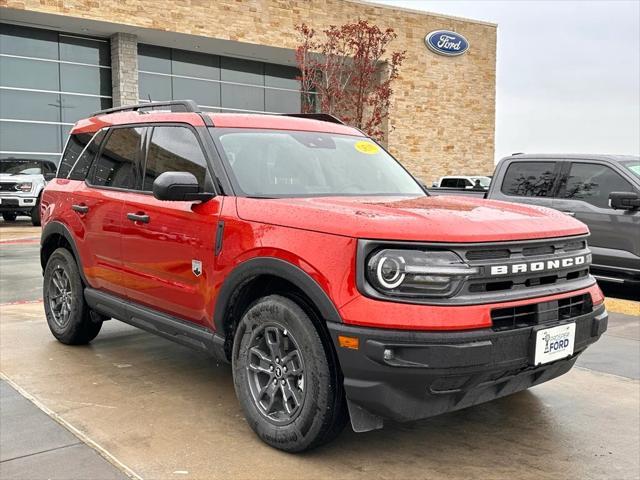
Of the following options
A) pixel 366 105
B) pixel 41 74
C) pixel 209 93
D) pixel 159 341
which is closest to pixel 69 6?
pixel 41 74

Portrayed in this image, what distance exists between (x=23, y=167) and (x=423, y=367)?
21.1m

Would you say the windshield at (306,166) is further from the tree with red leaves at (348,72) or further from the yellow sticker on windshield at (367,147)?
the tree with red leaves at (348,72)

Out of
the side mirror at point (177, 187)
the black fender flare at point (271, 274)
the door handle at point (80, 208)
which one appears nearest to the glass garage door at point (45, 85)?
the door handle at point (80, 208)

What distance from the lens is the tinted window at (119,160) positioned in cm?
477

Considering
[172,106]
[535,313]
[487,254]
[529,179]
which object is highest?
[172,106]

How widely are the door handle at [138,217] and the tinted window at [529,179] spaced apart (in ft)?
20.4

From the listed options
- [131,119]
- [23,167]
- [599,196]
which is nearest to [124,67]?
[23,167]

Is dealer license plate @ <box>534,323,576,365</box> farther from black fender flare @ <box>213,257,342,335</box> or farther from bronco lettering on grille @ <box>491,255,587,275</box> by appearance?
black fender flare @ <box>213,257,342,335</box>

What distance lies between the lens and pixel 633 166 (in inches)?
329

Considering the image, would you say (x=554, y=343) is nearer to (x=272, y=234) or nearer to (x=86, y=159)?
(x=272, y=234)

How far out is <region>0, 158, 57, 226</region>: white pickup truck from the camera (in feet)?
67.4

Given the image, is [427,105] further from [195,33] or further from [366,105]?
[195,33]

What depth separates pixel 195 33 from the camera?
1086 inches

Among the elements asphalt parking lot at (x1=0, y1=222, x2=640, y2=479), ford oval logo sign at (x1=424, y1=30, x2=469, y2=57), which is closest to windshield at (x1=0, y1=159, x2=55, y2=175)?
asphalt parking lot at (x1=0, y1=222, x2=640, y2=479)
